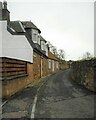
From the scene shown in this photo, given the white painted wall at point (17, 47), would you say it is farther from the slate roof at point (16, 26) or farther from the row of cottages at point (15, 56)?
the slate roof at point (16, 26)

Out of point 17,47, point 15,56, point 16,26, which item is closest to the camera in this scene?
point 15,56

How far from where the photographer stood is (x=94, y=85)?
13.5 metres

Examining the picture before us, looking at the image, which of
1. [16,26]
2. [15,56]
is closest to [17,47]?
[15,56]

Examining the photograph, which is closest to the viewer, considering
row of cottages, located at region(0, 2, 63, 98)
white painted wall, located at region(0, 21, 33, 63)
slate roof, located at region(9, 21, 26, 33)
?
row of cottages, located at region(0, 2, 63, 98)

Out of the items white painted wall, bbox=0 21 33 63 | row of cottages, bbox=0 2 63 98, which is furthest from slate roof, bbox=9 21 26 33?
white painted wall, bbox=0 21 33 63

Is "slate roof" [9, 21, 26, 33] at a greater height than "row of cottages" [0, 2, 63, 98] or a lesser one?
greater

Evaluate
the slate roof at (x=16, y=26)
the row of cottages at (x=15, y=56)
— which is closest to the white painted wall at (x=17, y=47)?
the row of cottages at (x=15, y=56)

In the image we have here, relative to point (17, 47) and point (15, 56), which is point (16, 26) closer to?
point (17, 47)

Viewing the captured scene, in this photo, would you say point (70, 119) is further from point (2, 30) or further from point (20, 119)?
point (2, 30)

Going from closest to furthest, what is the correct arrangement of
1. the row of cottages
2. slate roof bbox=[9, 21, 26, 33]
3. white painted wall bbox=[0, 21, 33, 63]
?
the row of cottages → white painted wall bbox=[0, 21, 33, 63] → slate roof bbox=[9, 21, 26, 33]

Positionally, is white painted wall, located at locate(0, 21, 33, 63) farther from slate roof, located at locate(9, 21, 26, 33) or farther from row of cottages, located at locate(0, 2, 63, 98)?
slate roof, located at locate(9, 21, 26, 33)

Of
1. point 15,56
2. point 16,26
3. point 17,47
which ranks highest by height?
point 16,26

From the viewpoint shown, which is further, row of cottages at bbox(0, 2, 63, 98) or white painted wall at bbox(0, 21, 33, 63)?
white painted wall at bbox(0, 21, 33, 63)

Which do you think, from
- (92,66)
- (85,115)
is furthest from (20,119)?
(92,66)
